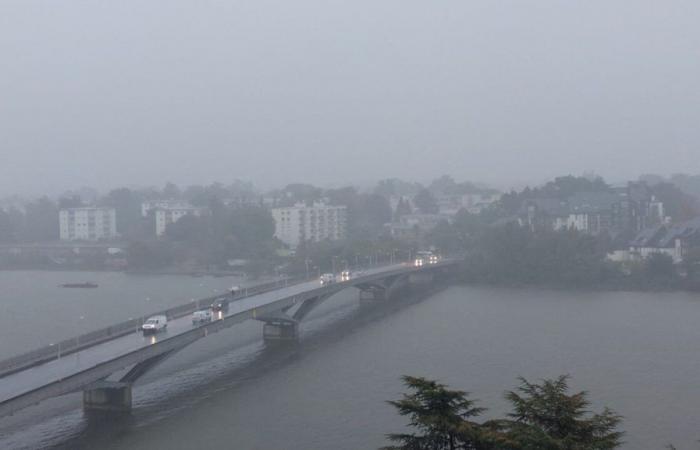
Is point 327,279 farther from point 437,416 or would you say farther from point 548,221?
point 548,221

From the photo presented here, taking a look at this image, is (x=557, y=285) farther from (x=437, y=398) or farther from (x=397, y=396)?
(x=437, y=398)

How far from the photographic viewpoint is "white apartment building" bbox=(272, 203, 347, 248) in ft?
75.2

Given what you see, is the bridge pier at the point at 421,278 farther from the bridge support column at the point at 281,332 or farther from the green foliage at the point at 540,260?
the bridge support column at the point at 281,332

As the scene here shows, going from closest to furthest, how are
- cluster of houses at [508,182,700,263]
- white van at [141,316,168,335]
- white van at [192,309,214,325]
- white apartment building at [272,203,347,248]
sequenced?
white van at [141,316,168,335] < white van at [192,309,214,325] < cluster of houses at [508,182,700,263] < white apartment building at [272,203,347,248]

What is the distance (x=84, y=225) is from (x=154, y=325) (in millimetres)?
19016

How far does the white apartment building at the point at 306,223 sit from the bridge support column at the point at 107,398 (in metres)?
16.3

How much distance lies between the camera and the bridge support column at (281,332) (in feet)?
30.7

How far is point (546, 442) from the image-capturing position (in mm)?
2975

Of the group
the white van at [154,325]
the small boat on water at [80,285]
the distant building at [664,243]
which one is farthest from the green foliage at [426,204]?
the white van at [154,325]

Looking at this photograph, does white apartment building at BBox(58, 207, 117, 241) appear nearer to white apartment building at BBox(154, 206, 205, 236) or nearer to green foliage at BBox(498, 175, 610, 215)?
white apartment building at BBox(154, 206, 205, 236)

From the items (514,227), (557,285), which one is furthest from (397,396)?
(514,227)

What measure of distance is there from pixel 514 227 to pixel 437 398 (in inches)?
529

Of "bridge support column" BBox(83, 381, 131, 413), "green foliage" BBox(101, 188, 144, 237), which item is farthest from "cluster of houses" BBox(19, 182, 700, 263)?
"bridge support column" BBox(83, 381, 131, 413)

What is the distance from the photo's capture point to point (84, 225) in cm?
2541
